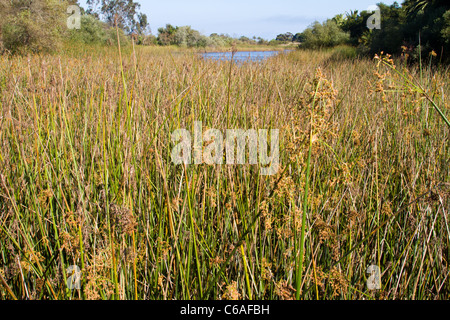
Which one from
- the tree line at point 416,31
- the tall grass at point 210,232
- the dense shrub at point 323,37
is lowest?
the tall grass at point 210,232

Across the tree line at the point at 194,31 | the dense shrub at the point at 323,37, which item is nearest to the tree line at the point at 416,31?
the tree line at the point at 194,31

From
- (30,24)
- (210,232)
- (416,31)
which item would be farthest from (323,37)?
(210,232)

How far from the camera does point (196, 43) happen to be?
30.0ft

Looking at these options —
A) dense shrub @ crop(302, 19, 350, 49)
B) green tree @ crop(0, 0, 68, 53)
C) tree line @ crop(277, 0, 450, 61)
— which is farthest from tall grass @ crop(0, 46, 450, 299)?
dense shrub @ crop(302, 19, 350, 49)

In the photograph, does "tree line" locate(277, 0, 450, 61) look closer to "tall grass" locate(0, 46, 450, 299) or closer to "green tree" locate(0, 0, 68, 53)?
"tall grass" locate(0, 46, 450, 299)

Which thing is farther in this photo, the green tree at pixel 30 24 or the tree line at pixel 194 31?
the green tree at pixel 30 24

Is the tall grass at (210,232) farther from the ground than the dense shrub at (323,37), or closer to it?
closer to it

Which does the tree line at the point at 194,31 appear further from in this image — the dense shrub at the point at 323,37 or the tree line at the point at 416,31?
the dense shrub at the point at 323,37

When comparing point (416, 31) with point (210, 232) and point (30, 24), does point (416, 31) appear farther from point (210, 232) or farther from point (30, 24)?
point (30, 24)

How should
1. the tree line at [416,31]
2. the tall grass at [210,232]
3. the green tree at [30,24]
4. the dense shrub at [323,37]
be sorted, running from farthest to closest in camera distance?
the dense shrub at [323,37]
the green tree at [30,24]
the tree line at [416,31]
the tall grass at [210,232]
